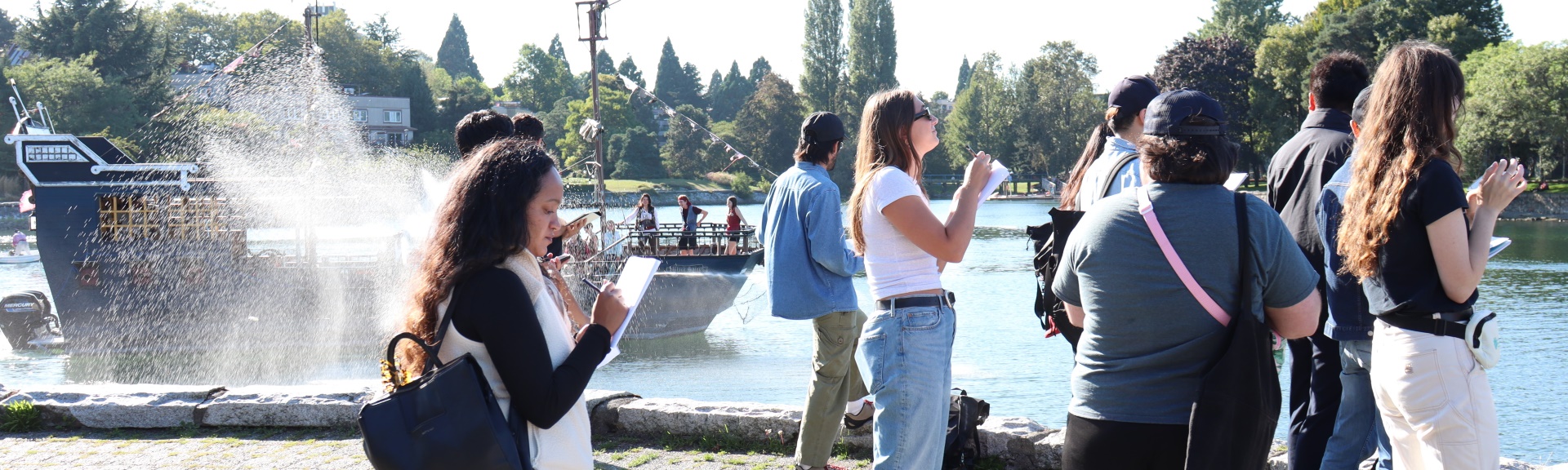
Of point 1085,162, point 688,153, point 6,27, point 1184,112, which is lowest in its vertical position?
point 1085,162

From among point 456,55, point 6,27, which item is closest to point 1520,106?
point 6,27

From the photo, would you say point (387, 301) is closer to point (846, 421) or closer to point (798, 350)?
point (798, 350)

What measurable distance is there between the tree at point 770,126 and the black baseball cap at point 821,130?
6626 centimetres

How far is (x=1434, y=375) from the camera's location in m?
2.98

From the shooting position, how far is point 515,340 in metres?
2.31

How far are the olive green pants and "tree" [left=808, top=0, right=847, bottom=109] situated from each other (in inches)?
2998

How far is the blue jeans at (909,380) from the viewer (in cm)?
342

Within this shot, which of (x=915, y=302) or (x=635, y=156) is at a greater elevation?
(x=635, y=156)

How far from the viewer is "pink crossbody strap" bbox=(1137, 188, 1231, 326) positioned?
251cm

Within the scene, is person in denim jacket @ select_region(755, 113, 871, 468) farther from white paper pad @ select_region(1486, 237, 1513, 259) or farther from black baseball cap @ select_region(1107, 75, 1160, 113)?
white paper pad @ select_region(1486, 237, 1513, 259)

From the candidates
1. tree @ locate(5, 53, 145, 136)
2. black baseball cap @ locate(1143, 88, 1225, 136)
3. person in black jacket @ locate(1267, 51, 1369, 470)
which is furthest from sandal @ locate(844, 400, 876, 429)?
tree @ locate(5, 53, 145, 136)

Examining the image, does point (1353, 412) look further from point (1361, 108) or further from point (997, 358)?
point (997, 358)

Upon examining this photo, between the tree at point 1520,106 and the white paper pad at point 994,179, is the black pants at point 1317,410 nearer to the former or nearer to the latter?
the white paper pad at point 994,179

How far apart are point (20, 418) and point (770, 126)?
220ft
